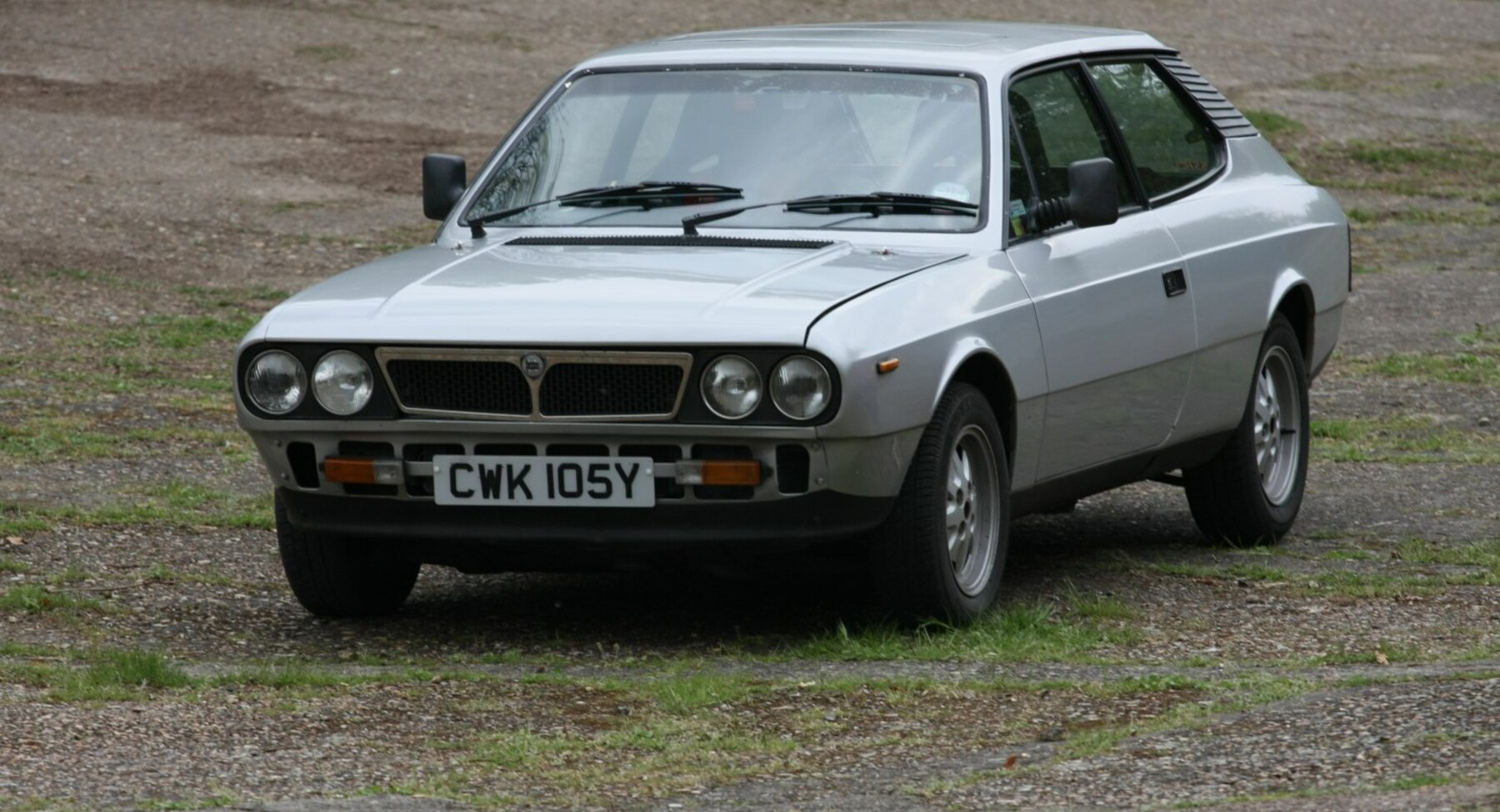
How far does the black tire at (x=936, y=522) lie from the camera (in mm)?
6285

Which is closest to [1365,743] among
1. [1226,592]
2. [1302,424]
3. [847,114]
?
[1226,592]

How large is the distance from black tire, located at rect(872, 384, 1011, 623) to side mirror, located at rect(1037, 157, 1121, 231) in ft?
2.45

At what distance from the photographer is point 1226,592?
7.34 m

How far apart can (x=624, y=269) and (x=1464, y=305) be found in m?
9.50

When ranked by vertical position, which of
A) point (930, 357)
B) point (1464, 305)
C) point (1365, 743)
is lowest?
point (1464, 305)

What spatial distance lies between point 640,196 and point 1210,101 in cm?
245

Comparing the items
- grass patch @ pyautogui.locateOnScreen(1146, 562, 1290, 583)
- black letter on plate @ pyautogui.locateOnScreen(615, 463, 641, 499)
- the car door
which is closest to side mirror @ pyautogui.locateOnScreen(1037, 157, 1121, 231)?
the car door

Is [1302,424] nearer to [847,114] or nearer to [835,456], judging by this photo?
[847,114]

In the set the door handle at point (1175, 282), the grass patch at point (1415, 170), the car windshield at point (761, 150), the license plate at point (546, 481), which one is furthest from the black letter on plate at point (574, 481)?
the grass patch at point (1415, 170)

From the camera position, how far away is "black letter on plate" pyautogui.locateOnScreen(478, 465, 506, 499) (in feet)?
20.2

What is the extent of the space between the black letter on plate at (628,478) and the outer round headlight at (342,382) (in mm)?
671

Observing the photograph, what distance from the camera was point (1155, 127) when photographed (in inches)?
320

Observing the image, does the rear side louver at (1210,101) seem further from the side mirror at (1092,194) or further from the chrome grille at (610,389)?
the chrome grille at (610,389)

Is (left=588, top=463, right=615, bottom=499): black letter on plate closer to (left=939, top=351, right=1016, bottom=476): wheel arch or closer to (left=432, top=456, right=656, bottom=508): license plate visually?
(left=432, top=456, right=656, bottom=508): license plate
